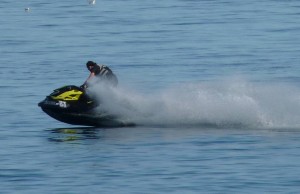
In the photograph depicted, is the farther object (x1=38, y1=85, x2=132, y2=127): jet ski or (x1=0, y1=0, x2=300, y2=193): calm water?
(x1=38, y1=85, x2=132, y2=127): jet ski

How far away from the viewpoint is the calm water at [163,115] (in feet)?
88.0

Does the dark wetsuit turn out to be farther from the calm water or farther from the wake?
the calm water

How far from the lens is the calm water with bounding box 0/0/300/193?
2681 cm

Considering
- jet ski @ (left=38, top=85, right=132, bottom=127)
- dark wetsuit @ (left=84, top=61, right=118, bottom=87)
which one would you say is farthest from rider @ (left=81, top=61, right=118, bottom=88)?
jet ski @ (left=38, top=85, right=132, bottom=127)

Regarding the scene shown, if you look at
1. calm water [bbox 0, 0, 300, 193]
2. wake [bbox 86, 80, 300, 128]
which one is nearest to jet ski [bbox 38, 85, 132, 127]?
wake [bbox 86, 80, 300, 128]

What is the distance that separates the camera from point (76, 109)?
33625 millimetres

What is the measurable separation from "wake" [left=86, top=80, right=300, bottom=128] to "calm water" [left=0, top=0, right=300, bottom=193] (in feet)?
0.09

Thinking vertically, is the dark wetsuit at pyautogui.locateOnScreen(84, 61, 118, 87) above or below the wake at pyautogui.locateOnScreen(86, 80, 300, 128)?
above

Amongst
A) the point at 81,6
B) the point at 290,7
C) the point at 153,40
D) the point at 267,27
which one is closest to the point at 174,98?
the point at 153,40

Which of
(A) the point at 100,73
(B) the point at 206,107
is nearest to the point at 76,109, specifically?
(A) the point at 100,73

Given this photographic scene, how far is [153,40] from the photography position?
5741 centimetres

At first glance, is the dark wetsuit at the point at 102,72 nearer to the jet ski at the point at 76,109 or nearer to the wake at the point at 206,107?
the wake at the point at 206,107

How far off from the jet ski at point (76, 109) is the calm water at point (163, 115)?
37 cm

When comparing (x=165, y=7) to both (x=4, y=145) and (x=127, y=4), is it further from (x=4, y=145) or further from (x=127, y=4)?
(x=4, y=145)
